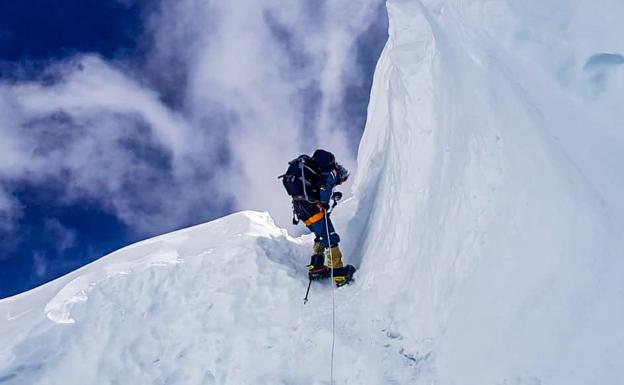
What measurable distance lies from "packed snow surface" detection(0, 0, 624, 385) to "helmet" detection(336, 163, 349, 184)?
69cm

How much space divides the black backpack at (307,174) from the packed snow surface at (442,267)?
1004mm

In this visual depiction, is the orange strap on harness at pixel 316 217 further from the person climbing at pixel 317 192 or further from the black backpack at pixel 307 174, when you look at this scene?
the black backpack at pixel 307 174

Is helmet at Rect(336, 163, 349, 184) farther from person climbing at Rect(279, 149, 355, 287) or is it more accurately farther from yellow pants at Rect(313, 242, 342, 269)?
yellow pants at Rect(313, 242, 342, 269)

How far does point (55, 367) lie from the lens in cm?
682

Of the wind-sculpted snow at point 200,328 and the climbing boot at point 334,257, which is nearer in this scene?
the wind-sculpted snow at point 200,328

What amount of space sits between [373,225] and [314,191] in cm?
115

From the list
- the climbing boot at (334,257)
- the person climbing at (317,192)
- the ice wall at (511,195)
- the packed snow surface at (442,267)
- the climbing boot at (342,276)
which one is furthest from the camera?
the person climbing at (317,192)

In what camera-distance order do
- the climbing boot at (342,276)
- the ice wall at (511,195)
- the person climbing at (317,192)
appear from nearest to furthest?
the ice wall at (511,195), the climbing boot at (342,276), the person climbing at (317,192)

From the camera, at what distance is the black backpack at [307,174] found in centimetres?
838

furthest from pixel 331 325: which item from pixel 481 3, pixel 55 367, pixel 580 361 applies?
pixel 481 3

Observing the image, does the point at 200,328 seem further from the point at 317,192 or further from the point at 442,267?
the point at 442,267

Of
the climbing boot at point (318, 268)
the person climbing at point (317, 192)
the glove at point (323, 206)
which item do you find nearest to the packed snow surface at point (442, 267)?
the climbing boot at point (318, 268)

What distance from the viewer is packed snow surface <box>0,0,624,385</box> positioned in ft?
15.7

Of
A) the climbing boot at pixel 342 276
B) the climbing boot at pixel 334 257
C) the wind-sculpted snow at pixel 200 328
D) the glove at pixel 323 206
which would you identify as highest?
the glove at pixel 323 206
